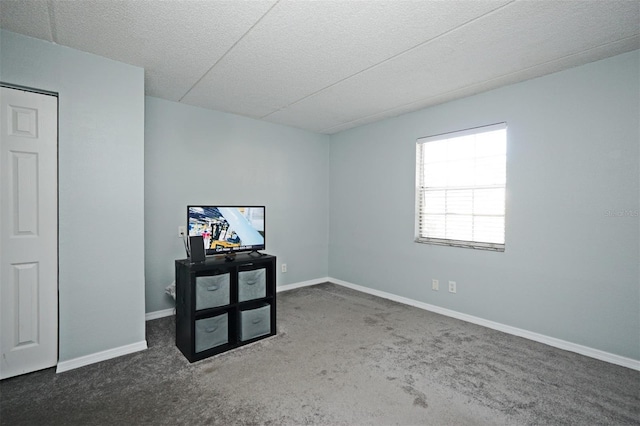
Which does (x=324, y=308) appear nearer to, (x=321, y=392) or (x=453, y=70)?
(x=321, y=392)

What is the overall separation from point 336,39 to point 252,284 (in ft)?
7.06

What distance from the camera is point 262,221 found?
10.6 ft

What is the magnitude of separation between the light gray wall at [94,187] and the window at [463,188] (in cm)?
312

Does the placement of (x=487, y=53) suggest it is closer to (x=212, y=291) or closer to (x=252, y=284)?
(x=252, y=284)

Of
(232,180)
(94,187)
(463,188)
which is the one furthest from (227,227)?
(463,188)

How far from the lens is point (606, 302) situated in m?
2.52

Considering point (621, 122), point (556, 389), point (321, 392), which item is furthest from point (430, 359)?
point (621, 122)

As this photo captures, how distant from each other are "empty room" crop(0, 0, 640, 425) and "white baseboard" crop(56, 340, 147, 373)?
1 cm

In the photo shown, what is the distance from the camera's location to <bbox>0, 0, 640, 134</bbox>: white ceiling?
1.88 m

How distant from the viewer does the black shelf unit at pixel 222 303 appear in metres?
2.51

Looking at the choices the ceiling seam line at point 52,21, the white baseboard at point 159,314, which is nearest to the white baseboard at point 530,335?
the white baseboard at point 159,314

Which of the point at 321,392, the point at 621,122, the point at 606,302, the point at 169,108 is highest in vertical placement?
the point at 169,108

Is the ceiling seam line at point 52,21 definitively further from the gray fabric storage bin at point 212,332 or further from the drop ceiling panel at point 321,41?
the gray fabric storage bin at point 212,332

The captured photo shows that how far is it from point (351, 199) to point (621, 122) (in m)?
3.06
